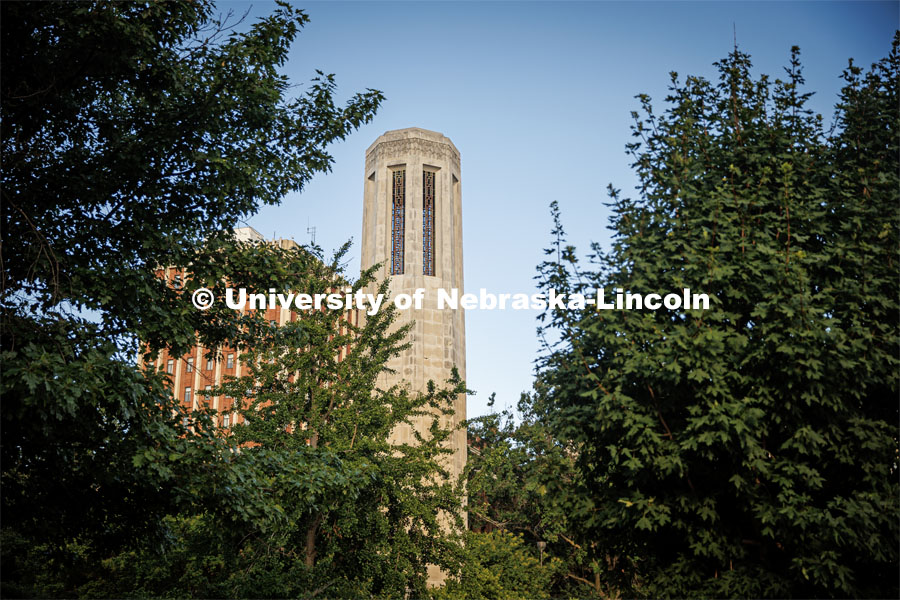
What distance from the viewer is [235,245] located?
1270 cm

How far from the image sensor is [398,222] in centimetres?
3366

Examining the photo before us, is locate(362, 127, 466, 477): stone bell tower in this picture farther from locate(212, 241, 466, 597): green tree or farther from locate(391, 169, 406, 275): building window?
locate(212, 241, 466, 597): green tree

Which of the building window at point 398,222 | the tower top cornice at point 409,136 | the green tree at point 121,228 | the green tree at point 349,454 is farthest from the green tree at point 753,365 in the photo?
the tower top cornice at point 409,136

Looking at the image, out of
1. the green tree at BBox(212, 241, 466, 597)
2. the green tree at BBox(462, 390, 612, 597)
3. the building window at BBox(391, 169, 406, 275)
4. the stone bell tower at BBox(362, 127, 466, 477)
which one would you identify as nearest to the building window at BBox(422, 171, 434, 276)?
the stone bell tower at BBox(362, 127, 466, 477)

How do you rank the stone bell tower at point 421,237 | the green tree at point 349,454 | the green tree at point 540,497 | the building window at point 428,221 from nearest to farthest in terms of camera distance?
the green tree at point 540,497 → the green tree at point 349,454 → the stone bell tower at point 421,237 → the building window at point 428,221

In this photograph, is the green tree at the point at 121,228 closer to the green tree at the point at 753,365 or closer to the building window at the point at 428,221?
the green tree at the point at 753,365

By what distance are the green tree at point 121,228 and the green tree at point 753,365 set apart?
17.6ft

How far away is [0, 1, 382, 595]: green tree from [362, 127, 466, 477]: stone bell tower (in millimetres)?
19243

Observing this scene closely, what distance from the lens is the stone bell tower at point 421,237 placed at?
31.9 meters

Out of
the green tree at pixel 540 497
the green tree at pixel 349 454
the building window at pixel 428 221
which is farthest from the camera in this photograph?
the building window at pixel 428 221

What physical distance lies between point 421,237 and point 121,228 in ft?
72.9

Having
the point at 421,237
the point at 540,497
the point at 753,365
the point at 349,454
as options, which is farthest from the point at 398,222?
the point at 753,365
